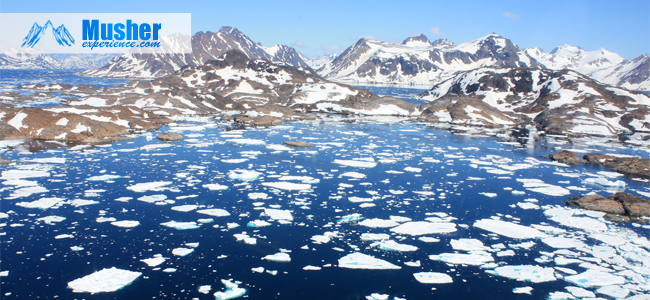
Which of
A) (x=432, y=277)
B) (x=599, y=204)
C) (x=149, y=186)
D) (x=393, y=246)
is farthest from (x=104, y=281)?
(x=599, y=204)

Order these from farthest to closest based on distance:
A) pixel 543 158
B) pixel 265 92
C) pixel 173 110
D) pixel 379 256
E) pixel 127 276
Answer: pixel 265 92 < pixel 173 110 < pixel 543 158 < pixel 379 256 < pixel 127 276

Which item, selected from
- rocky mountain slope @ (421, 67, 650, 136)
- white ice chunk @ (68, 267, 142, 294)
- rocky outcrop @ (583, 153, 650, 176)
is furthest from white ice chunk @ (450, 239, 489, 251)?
rocky mountain slope @ (421, 67, 650, 136)

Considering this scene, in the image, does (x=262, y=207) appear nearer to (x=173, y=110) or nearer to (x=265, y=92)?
(x=173, y=110)

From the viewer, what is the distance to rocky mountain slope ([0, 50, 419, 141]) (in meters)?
29.1

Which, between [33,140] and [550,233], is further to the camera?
[33,140]

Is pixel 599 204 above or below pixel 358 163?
below

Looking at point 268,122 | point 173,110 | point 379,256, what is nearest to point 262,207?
point 379,256

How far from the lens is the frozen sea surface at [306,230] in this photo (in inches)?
359

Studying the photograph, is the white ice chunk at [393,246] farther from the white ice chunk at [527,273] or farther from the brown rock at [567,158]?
the brown rock at [567,158]

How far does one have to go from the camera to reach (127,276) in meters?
9.14

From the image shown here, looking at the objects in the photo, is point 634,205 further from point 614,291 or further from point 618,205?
point 614,291

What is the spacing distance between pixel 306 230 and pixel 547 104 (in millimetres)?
59508

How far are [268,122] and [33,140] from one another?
69.8 ft

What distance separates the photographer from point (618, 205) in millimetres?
15297
